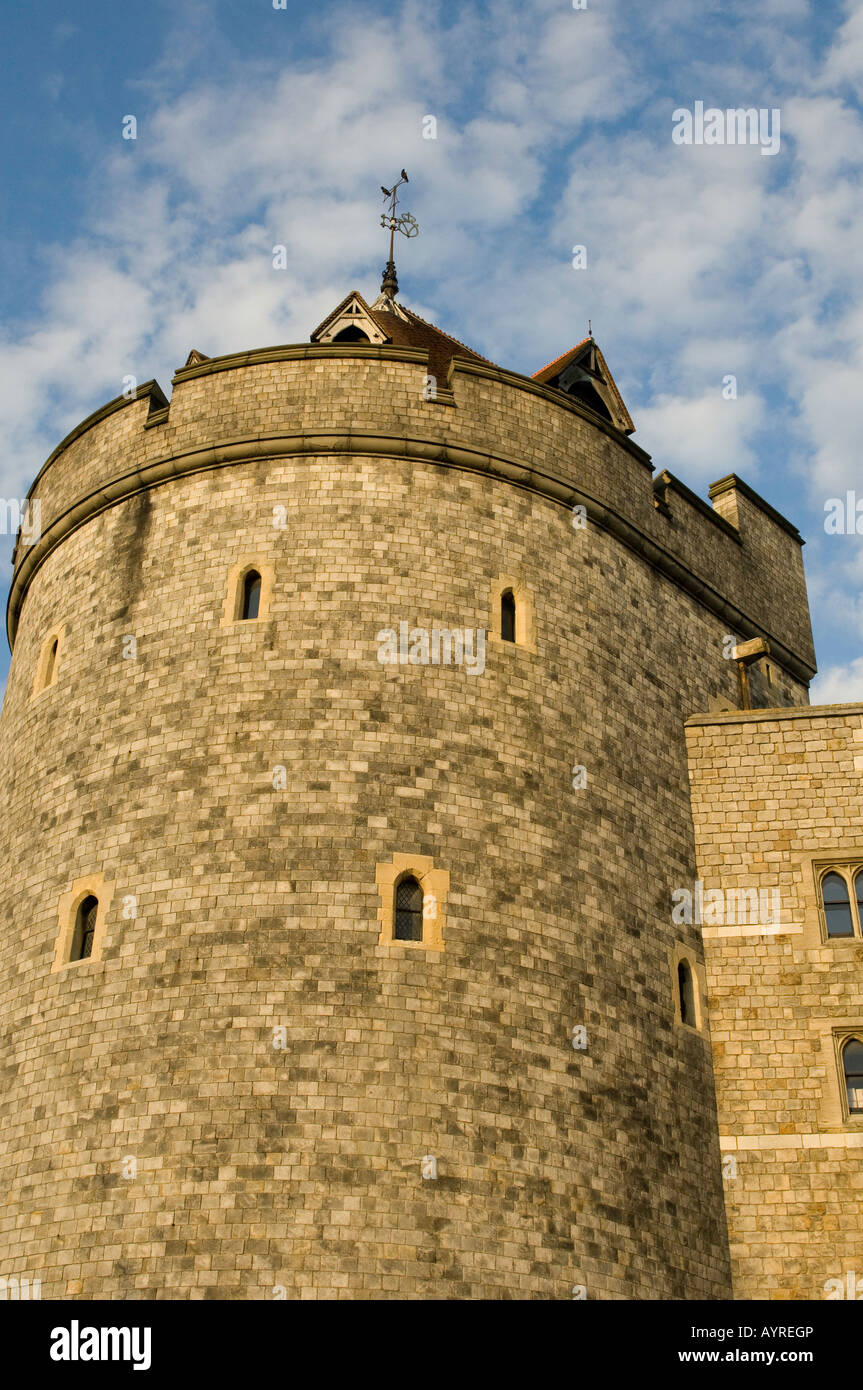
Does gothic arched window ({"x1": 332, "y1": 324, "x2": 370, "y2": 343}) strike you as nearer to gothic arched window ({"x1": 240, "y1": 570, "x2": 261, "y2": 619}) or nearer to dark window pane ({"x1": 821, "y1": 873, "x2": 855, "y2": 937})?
gothic arched window ({"x1": 240, "y1": 570, "x2": 261, "y2": 619})

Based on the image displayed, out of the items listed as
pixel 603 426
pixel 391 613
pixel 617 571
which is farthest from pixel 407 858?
pixel 603 426

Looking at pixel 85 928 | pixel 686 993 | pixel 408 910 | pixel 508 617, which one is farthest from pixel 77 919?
pixel 686 993

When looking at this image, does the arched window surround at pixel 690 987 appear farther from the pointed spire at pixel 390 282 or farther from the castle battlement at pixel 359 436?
the pointed spire at pixel 390 282

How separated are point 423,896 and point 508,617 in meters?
3.85

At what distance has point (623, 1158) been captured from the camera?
48.1ft

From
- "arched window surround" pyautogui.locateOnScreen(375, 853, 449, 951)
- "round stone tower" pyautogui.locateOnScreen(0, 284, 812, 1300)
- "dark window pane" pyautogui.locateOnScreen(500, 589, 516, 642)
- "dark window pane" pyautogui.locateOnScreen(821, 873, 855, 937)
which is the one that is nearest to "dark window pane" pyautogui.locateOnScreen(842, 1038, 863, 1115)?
"dark window pane" pyautogui.locateOnScreen(821, 873, 855, 937)

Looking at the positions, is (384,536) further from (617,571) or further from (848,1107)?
(848,1107)

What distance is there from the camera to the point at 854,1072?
16.5 meters

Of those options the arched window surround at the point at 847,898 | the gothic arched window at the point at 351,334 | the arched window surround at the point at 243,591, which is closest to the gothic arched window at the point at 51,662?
the arched window surround at the point at 243,591

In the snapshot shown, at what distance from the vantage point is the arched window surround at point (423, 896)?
14.2 metres

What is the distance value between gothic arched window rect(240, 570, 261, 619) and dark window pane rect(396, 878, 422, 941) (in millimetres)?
3713

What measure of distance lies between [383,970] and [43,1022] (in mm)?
3638

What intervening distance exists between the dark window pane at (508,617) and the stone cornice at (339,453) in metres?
1.64

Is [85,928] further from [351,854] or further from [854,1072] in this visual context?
[854,1072]
